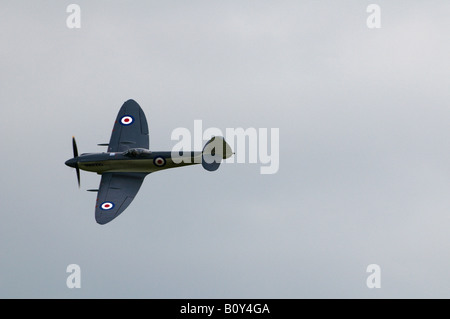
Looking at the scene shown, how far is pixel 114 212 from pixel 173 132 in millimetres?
5068

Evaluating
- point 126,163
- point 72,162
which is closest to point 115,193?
point 126,163

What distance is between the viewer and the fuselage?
49.3 m

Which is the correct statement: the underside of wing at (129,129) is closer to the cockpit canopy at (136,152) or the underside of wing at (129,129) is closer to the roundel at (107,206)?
the cockpit canopy at (136,152)

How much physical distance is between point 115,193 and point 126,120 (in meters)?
5.15

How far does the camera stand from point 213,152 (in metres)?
48.8

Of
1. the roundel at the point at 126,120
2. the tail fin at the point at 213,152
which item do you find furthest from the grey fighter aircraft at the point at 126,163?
the roundel at the point at 126,120

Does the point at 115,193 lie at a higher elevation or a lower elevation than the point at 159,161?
lower

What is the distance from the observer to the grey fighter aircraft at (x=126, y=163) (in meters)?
48.6

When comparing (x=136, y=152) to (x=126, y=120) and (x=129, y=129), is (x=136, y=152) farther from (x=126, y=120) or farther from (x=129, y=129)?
(x=126, y=120)

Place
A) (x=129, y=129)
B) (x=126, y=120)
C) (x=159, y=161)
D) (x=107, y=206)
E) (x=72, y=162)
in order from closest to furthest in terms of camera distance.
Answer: (x=107, y=206)
(x=159, y=161)
(x=72, y=162)
(x=129, y=129)
(x=126, y=120)

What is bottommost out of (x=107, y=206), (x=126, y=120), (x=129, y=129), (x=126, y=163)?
(x=107, y=206)
